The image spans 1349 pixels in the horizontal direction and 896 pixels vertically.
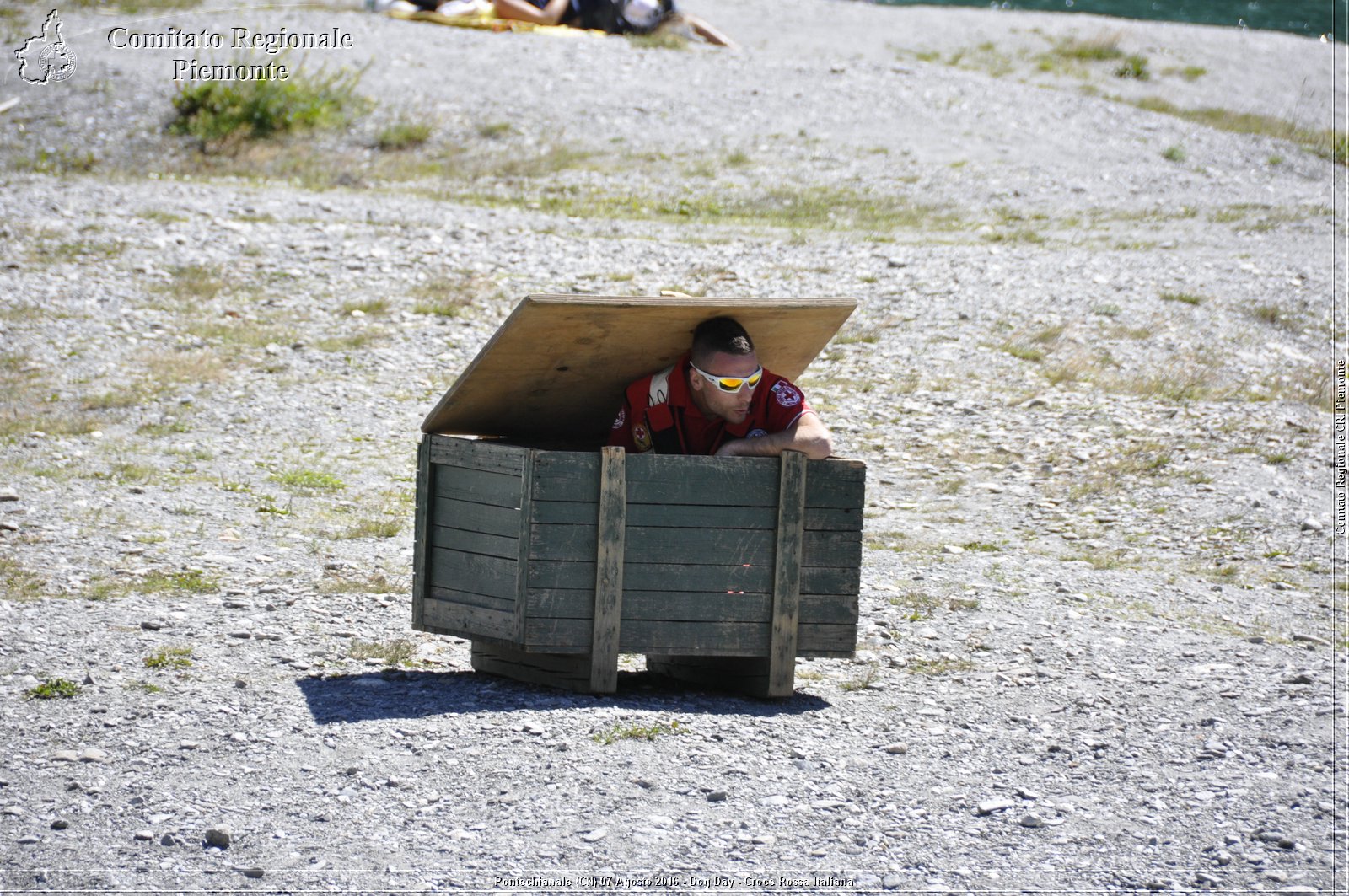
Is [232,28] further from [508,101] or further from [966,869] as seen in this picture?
[966,869]

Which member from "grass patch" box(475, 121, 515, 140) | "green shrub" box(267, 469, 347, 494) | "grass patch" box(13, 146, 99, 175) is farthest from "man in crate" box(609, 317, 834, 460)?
"grass patch" box(13, 146, 99, 175)

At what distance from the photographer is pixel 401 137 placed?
16.7m

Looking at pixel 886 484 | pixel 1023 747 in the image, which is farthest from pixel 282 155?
pixel 1023 747

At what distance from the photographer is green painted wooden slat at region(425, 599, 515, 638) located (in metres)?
5.50

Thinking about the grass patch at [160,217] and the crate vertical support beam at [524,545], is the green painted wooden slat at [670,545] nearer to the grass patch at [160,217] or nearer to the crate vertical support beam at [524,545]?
the crate vertical support beam at [524,545]

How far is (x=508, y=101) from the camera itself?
1800 centimetres

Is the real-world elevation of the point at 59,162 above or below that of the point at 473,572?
above

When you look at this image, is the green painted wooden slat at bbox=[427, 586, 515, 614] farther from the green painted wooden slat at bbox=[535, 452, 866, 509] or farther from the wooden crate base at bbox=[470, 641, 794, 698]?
the green painted wooden slat at bbox=[535, 452, 866, 509]

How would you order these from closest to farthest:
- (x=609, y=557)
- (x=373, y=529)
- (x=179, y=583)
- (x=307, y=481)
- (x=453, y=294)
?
1. (x=609, y=557)
2. (x=179, y=583)
3. (x=373, y=529)
4. (x=307, y=481)
5. (x=453, y=294)

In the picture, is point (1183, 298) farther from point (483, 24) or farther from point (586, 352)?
point (483, 24)

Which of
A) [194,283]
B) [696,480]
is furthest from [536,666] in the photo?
[194,283]

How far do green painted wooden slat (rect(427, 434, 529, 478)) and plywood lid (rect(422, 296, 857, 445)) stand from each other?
0.18 m

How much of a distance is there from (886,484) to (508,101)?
10.6m

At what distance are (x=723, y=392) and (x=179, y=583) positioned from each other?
3201mm
